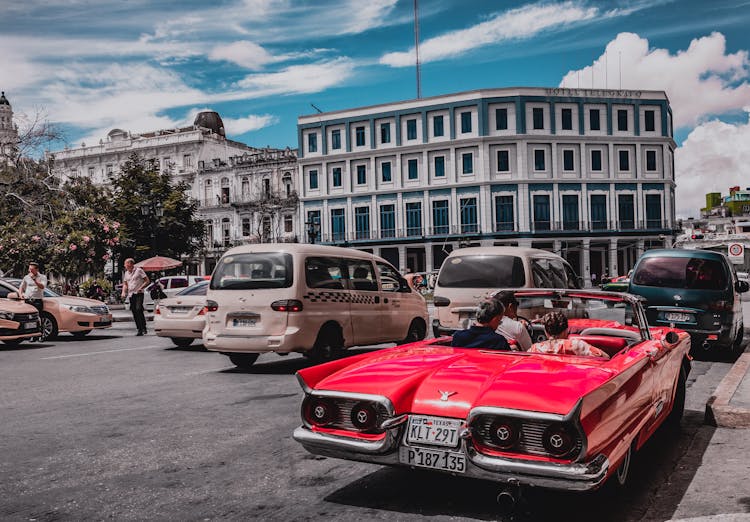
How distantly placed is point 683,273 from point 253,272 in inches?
271

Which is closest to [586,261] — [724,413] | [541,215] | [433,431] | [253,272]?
[541,215]

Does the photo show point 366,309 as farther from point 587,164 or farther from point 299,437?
point 587,164

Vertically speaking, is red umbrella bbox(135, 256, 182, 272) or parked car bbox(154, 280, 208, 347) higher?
red umbrella bbox(135, 256, 182, 272)

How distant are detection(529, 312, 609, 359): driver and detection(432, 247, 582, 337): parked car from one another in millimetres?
5671

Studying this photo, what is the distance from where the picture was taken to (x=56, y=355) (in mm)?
13297

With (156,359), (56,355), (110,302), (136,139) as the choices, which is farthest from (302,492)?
(136,139)

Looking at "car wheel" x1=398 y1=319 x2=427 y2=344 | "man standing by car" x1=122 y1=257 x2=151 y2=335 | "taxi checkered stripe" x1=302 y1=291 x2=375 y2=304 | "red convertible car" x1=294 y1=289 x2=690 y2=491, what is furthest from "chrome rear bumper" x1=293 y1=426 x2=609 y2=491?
"man standing by car" x1=122 y1=257 x2=151 y2=335

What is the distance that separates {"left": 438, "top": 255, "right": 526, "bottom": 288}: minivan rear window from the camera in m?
11.5

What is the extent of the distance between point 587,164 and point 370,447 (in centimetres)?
6122

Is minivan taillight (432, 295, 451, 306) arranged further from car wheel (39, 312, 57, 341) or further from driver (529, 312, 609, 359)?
car wheel (39, 312, 57, 341)

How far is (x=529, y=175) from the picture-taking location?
6091cm

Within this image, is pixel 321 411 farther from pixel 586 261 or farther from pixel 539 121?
pixel 539 121

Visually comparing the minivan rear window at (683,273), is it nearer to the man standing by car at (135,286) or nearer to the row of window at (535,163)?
the man standing by car at (135,286)

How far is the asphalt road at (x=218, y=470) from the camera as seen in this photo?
4340 mm
